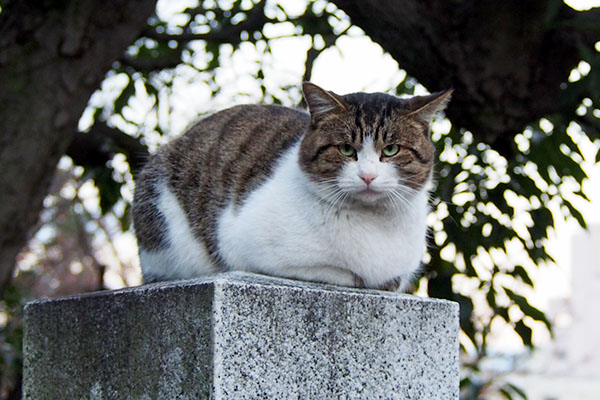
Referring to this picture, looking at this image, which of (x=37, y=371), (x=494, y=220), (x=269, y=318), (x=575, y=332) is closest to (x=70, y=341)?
(x=37, y=371)

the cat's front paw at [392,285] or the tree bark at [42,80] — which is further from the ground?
the tree bark at [42,80]

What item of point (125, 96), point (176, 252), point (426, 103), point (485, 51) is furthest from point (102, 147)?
point (426, 103)

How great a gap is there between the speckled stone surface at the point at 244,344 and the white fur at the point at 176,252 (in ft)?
1.13

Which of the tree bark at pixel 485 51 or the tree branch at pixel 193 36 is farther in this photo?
the tree branch at pixel 193 36

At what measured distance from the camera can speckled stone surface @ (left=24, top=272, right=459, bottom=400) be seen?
1492 millimetres

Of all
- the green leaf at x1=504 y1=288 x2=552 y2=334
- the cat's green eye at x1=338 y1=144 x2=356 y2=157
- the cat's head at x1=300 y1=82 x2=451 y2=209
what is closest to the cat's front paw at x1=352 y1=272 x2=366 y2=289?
the cat's head at x1=300 y1=82 x2=451 y2=209

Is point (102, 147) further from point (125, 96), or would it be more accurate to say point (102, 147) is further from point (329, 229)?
point (329, 229)

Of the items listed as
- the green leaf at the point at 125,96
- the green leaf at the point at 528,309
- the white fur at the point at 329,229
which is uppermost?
the green leaf at the point at 125,96

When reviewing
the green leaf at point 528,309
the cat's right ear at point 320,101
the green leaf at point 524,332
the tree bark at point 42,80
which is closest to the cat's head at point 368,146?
the cat's right ear at point 320,101

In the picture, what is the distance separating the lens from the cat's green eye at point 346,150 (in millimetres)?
1812

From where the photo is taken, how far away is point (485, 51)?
2.78 meters

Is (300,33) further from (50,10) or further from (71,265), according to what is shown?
(71,265)

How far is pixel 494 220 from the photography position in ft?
9.36

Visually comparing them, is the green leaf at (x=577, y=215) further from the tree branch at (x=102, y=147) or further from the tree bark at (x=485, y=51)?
the tree branch at (x=102, y=147)
